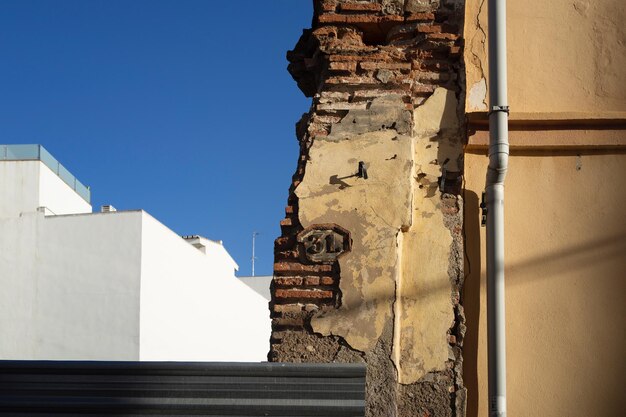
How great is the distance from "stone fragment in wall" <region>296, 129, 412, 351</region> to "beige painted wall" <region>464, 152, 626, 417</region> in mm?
490

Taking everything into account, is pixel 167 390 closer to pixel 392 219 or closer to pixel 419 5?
pixel 392 219

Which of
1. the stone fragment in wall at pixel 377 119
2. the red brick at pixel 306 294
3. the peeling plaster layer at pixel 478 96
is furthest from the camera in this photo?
the peeling plaster layer at pixel 478 96

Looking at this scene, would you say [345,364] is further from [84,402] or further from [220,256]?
[220,256]

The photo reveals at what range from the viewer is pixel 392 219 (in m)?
5.61

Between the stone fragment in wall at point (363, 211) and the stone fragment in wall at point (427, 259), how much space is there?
0.13 metres

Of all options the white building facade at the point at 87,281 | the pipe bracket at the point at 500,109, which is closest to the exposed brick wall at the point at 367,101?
the pipe bracket at the point at 500,109

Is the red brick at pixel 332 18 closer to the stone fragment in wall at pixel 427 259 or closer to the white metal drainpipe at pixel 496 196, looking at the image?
the stone fragment in wall at pixel 427 259

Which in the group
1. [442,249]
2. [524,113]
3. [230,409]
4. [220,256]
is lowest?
[230,409]

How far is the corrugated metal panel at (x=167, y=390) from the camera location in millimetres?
4961

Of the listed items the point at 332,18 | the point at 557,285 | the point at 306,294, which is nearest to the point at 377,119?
the point at 332,18

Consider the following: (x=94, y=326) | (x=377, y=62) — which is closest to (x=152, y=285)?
(x=94, y=326)

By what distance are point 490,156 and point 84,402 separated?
8.62 feet

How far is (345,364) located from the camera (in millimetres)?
5129

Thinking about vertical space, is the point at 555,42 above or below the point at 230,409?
above
